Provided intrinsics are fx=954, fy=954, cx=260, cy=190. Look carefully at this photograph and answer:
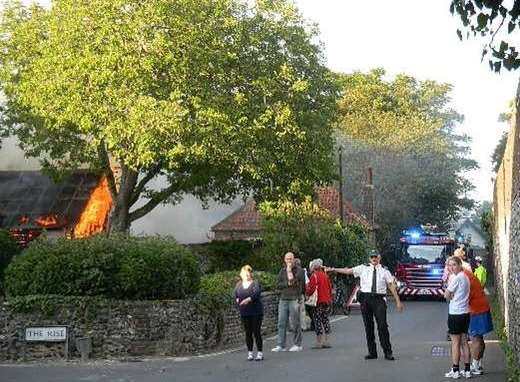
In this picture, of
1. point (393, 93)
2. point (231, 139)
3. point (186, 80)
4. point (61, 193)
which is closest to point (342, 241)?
point (231, 139)

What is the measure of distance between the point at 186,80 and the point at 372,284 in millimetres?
17834

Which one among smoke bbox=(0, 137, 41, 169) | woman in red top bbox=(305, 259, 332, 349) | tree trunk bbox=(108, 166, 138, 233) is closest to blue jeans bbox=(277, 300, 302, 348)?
woman in red top bbox=(305, 259, 332, 349)

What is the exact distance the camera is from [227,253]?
3706 centimetres

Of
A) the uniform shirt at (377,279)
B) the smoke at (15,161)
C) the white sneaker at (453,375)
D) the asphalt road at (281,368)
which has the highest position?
the smoke at (15,161)

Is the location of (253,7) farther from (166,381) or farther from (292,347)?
(166,381)

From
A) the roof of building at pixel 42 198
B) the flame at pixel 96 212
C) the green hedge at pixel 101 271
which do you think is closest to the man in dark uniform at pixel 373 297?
the green hedge at pixel 101 271

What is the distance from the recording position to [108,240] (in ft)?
62.2

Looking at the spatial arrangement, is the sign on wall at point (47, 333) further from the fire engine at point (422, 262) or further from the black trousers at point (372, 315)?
the fire engine at point (422, 262)

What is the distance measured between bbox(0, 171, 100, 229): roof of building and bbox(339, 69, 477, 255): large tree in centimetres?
1831

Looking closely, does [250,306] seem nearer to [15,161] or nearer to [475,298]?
[475,298]

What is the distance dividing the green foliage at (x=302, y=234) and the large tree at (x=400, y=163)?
23231mm

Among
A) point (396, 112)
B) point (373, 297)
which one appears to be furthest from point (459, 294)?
point (396, 112)

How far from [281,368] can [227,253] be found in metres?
21.9

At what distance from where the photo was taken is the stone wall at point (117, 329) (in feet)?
56.2
